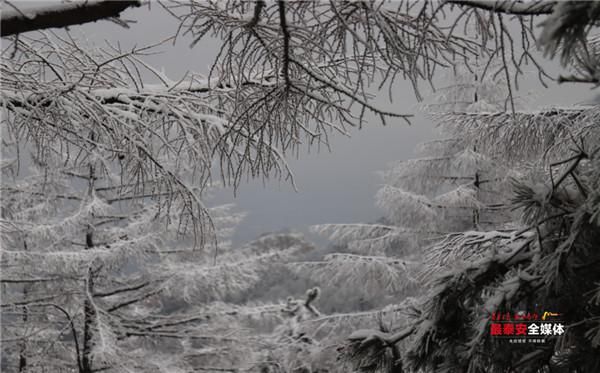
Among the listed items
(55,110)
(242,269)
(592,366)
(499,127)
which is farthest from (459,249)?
(242,269)

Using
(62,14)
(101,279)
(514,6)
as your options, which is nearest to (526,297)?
(514,6)

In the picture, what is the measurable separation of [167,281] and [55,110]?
Answer: 225 inches

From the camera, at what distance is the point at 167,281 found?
7.54 meters

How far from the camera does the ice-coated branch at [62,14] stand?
1.62m

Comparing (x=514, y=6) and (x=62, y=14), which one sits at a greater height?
(x=62, y=14)

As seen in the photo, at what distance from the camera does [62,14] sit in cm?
164

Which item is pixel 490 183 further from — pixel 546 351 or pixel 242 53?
pixel 242 53

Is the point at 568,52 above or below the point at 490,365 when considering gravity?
above

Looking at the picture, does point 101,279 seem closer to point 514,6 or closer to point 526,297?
point 526,297
